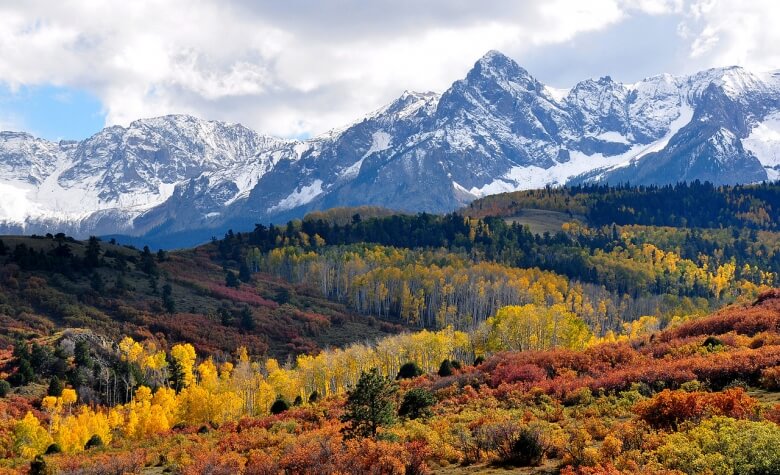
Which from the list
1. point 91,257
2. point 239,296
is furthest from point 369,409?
point 91,257

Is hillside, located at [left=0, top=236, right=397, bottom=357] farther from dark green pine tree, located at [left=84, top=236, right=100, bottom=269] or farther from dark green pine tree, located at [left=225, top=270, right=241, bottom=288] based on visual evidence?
dark green pine tree, located at [left=225, top=270, right=241, bottom=288]

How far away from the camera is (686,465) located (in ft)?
75.6

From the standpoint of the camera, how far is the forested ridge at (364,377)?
29.4 metres

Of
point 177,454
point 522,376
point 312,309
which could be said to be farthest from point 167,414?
point 312,309

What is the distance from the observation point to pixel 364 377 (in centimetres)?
3828

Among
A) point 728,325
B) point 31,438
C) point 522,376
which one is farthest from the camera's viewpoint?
point 31,438

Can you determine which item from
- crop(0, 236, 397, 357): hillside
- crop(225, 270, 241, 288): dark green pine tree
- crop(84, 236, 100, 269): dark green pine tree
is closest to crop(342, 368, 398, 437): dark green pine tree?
crop(0, 236, 397, 357): hillside

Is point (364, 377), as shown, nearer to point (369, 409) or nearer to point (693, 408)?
point (369, 409)

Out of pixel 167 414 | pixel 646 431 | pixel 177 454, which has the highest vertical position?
pixel 646 431

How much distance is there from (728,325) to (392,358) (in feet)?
196

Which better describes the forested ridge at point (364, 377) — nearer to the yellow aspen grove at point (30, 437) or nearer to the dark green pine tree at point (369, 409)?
the dark green pine tree at point (369, 409)

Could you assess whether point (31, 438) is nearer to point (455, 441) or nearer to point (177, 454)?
point (177, 454)

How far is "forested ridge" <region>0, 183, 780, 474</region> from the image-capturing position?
96.6ft

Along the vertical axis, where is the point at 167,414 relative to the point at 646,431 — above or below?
below
